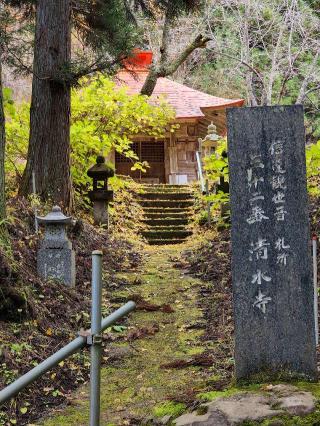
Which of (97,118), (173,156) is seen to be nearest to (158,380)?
(97,118)

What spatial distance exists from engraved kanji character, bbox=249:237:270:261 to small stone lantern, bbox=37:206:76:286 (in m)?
3.18

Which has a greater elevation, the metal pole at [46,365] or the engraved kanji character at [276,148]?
the engraved kanji character at [276,148]

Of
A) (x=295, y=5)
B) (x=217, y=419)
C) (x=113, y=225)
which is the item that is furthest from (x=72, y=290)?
(x=295, y=5)

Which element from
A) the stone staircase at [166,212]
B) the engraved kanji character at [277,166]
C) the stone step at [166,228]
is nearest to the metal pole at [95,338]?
the engraved kanji character at [277,166]

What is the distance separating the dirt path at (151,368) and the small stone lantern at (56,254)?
805 millimetres

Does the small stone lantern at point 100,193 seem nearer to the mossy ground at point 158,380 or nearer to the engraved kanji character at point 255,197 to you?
the mossy ground at point 158,380

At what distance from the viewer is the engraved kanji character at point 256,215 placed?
365cm

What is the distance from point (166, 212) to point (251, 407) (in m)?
10.5

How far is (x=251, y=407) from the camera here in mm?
3023

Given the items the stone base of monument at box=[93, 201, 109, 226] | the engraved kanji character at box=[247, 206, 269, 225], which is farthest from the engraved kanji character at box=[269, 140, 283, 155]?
the stone base of monument at box=[93, 201, 109, 226]

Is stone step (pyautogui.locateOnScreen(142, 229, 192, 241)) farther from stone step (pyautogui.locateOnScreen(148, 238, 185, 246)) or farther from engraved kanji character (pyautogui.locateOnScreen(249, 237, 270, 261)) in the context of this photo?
engraved kanji character (pyautogui.locateOnScreen(249, 237, 270, 261))

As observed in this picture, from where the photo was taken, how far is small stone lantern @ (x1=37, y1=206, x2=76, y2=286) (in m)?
6.27

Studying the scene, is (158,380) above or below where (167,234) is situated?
below

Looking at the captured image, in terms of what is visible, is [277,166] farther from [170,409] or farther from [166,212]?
[166,212]
